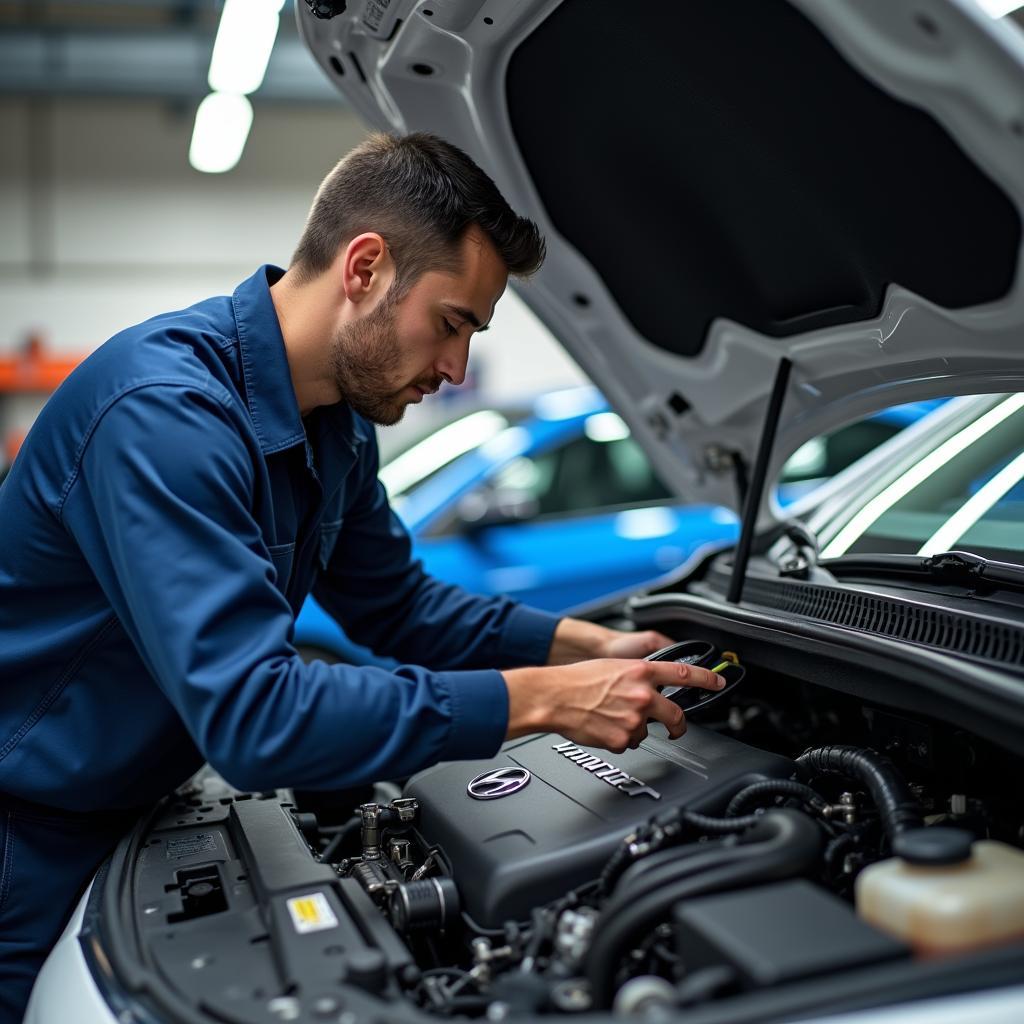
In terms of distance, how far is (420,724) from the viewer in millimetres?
1371

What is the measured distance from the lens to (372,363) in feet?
5.68

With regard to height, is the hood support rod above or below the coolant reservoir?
above

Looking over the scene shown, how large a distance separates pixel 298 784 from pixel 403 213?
2.92ft

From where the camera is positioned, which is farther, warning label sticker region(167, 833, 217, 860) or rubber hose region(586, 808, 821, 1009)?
warning label sticker region(167, 833, 217, 860)

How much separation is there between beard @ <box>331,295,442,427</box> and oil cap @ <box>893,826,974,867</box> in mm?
1027

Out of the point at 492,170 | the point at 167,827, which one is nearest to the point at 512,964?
the point at 167,827

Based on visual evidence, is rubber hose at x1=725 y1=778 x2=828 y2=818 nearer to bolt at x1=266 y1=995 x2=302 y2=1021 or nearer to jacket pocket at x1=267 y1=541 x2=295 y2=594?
bolt at x1=266 y1=995 x2=302 y2=1021

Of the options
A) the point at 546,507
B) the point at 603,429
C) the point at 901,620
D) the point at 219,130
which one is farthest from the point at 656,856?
the point at 219,130

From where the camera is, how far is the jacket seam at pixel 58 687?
1.56m

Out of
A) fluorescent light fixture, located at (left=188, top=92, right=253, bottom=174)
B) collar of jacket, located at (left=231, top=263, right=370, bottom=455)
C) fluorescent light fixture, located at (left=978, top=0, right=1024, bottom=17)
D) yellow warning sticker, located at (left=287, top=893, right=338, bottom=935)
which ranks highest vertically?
fluorescent light fixture, located at (left=188, top=92, right=253, bottom=174)

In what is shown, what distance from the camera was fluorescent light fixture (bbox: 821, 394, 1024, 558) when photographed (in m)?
2.10

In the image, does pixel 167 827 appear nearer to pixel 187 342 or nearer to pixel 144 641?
pixel 144 641

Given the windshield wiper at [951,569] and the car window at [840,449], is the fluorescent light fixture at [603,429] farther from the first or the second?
the windshield wiper at [951,569]

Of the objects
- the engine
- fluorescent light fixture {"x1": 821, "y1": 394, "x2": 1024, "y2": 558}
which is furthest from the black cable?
fluorescent light fixture {"x1": 821, "y1": 394, "x2": 1024, "y2": 558}
